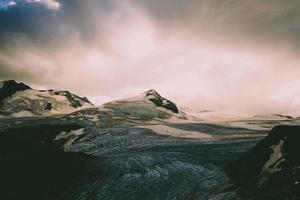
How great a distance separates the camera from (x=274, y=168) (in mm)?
23234

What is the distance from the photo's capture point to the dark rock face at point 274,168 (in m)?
20.0

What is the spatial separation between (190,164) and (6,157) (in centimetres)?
1515

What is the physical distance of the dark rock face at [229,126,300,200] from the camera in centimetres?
2002

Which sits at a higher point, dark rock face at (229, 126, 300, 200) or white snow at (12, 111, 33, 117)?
white snow at (12, 111, 33, 117)

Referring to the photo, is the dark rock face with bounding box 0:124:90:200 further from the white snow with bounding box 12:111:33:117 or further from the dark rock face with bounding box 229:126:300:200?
the white snow with bounding box 12:111:33:117

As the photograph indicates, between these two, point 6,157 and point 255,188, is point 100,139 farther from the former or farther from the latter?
point 255,188

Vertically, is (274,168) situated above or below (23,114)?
below

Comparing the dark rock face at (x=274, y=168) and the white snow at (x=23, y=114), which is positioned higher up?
the white snow at (x=23, y=114)

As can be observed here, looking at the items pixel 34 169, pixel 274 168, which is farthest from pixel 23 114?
pixel 274 168

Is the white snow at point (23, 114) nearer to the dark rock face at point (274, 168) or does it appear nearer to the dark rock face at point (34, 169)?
the dark rock face at point (34, 169)

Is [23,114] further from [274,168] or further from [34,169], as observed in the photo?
[274,168]

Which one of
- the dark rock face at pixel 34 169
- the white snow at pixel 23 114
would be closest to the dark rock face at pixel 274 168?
the dark rock face at pixel 34 169

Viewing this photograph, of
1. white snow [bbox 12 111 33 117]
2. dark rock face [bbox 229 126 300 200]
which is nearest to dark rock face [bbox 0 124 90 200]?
dark rock face [bbox 229 126 300 200]

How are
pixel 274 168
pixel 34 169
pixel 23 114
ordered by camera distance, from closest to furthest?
pixel 274 168 → pixel 34 169 → pixel 23 114
